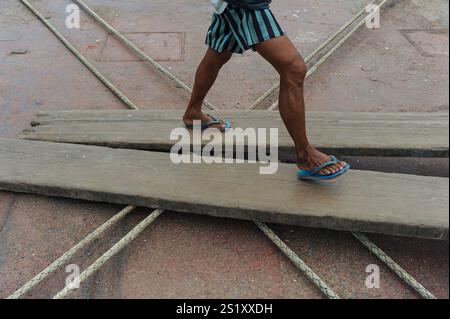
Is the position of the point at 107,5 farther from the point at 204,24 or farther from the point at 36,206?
the point at 36,206

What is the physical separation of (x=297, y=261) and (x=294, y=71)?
0.82 m

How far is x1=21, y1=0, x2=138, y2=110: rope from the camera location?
2932 mm

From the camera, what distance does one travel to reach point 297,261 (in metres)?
1.75

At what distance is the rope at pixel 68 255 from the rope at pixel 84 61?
3.54 feet

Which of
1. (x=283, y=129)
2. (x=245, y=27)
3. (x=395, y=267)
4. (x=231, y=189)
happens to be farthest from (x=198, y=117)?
(x=395, y=267)

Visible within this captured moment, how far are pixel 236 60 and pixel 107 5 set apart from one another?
2.08m

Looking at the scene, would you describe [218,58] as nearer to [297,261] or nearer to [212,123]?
[212,123]

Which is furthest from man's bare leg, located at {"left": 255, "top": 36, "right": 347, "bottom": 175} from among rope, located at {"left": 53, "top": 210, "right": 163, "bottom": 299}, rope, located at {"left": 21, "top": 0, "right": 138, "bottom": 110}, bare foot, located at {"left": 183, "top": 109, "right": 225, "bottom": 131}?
rope, located at {"left": 21, "top": 0, "right": 138, "bottom": 110}

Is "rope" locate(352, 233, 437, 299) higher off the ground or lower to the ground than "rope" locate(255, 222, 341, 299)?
higher

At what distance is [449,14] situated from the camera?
1.14 meters

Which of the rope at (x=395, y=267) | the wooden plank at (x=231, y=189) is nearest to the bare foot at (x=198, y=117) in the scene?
the wooden plank at (x=231, y=189)

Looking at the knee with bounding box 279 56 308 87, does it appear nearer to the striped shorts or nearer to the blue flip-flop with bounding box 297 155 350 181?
the striped shorts

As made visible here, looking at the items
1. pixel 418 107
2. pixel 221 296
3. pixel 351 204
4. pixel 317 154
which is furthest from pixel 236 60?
pixel 221 296

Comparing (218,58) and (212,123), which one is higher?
(218,58)
